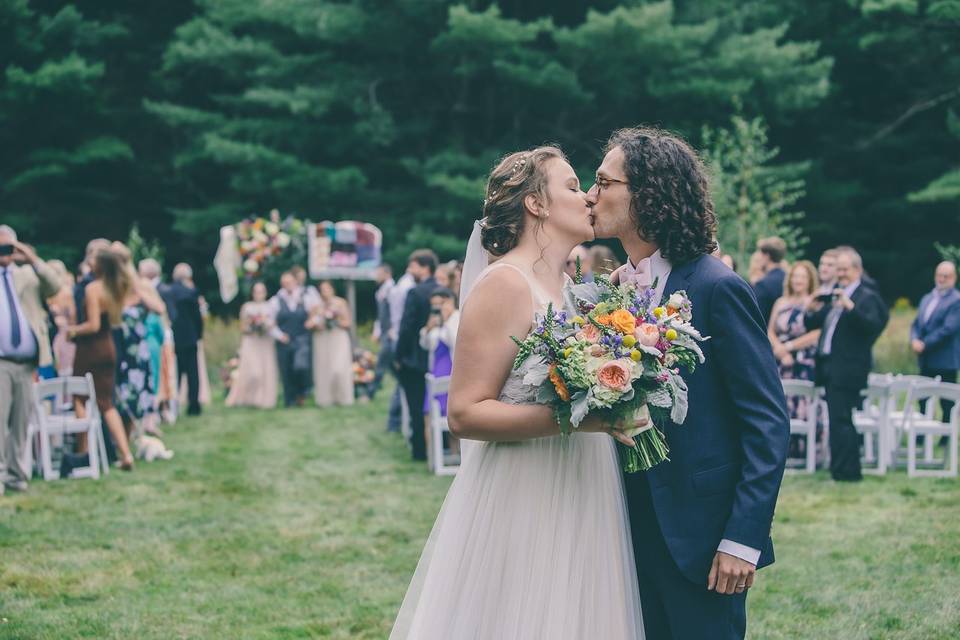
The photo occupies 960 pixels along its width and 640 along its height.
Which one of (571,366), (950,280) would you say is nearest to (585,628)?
(571,366)

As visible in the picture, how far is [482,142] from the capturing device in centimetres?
3056

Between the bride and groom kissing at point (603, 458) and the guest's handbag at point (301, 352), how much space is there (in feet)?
45.4

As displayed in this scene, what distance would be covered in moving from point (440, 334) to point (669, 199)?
7.67 m

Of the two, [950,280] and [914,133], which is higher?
[914,133]

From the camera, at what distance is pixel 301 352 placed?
677 inches

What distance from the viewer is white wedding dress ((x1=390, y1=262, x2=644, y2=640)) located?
3383 mm

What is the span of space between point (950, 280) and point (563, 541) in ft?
34.3

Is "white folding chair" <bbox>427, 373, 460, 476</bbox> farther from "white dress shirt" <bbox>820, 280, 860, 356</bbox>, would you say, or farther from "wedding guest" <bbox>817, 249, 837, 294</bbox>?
"wedding guest" <bbox>817, 249, 837, 294</bbox>

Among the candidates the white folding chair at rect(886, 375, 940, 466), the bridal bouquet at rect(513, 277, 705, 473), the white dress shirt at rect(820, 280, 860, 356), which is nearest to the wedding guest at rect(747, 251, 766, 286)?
the white dress shirt at rect(820, 280, 860, 356)

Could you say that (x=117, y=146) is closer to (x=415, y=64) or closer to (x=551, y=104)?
(x=415, y=64)

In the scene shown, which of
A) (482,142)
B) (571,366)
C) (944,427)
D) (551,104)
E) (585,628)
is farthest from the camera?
(482,142)

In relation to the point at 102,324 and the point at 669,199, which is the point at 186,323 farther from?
the point at 669,199

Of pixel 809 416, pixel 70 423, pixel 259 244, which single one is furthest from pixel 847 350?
pixel 259 244

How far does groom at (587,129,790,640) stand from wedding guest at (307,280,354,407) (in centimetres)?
1400
